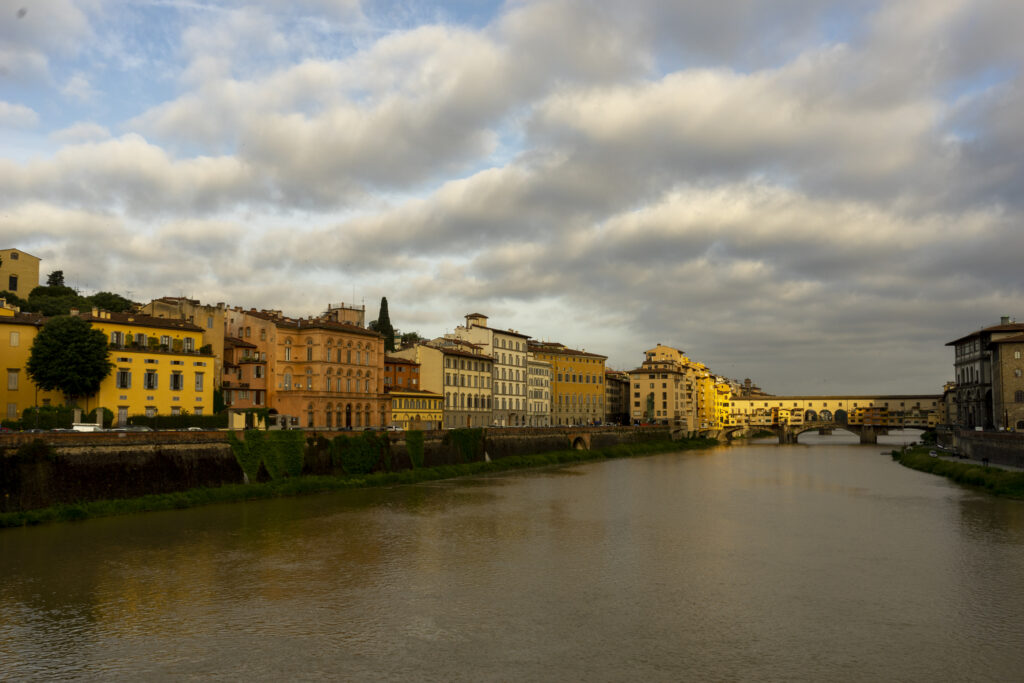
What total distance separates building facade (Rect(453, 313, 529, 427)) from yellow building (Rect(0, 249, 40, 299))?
4602 cm

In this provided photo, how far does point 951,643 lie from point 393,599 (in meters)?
14.1

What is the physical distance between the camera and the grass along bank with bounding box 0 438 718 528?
32.1 m

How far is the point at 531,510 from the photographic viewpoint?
129 feet

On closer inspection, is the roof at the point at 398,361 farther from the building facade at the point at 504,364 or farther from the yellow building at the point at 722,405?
the yellow building at the point at 722,405

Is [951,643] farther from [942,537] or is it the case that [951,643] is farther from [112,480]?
[112,480]

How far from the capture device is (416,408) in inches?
2945

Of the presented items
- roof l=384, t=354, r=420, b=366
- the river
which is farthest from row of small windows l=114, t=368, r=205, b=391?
roof l=384, t=354, r=420, b=366

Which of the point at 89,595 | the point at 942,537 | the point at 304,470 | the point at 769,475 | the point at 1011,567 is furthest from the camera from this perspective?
the point at 769,475

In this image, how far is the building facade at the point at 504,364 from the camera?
9194 cm

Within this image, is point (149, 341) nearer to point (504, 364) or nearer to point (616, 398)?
point (504, 364)

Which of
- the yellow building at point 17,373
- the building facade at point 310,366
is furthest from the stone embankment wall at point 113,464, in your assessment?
the yellow building at point 17,373

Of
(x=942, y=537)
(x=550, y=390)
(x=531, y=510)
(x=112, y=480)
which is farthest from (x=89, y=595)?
(x=550, y=390)

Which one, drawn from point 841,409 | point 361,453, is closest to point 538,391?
point 361,453

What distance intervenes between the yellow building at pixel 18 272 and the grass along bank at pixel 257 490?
5071 centimetres
